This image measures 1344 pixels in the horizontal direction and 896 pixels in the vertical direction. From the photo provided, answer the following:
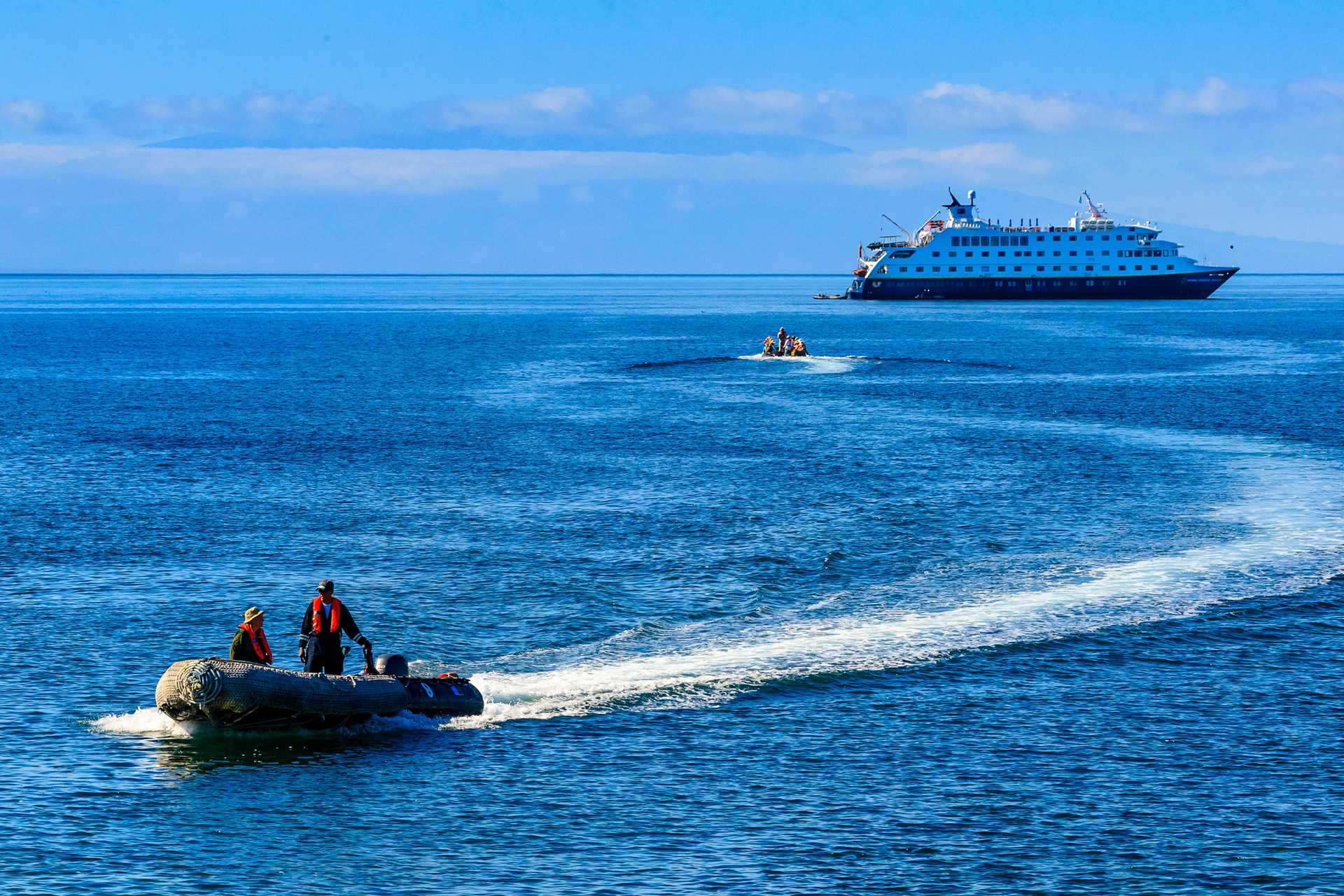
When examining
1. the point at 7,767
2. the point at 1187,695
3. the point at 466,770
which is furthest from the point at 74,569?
the point at 1187,695

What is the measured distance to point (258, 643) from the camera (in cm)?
2822

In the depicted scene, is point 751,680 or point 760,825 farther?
point 751,680

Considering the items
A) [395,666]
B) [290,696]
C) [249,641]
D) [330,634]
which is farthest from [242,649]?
[395,666]

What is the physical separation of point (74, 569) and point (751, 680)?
21.1m

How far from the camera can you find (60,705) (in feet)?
97.1

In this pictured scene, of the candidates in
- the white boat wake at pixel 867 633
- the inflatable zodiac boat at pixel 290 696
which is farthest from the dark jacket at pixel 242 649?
the white boat wake at pixel 867 633

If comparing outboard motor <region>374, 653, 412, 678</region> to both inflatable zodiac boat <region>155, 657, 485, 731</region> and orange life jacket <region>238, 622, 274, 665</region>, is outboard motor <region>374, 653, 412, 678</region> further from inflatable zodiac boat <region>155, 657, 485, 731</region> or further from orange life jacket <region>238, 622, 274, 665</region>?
orange life jacket <region>238, 622, 274, 665</region>

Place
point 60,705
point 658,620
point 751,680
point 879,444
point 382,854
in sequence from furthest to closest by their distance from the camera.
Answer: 1. point 879,444
2. point 658,620
3. point 751,680
4. point 60,705
5. point 382,854

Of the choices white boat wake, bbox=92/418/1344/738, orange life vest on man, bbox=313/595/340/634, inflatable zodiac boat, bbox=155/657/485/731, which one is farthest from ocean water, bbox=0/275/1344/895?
orange life vest on man, bbox=313/595/340/634

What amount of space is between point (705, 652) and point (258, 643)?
10.3 m

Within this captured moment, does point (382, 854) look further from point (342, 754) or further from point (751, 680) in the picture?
point (751, 680)

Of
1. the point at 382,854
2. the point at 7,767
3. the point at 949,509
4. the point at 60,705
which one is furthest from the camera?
the point at 949,509

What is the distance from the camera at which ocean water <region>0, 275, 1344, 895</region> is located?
22906 millimetres

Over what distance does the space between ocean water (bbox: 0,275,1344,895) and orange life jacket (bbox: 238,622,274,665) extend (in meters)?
1.53
